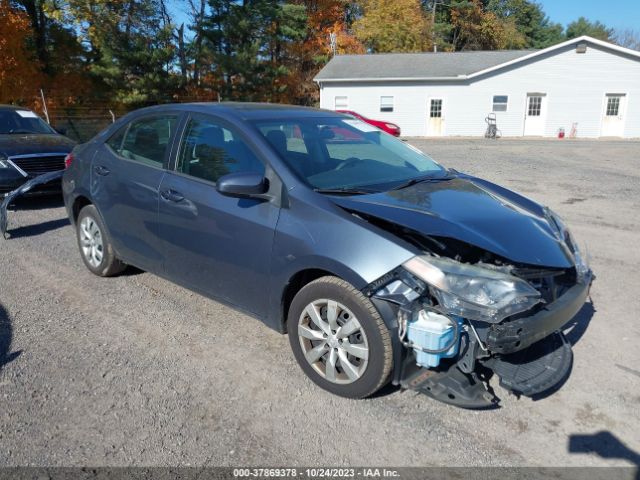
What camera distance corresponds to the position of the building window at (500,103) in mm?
28812

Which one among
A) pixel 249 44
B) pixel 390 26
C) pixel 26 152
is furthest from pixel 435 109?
pixel 26 152

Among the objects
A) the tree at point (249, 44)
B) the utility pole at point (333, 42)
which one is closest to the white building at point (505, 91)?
the tree at point (249, 44)

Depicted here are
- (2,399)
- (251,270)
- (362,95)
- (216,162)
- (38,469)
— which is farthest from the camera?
(362,95)

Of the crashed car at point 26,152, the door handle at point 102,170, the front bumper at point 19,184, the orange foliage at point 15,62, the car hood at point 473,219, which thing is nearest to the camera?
the car hood at point 473,219

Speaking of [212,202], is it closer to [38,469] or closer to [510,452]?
[38,469]

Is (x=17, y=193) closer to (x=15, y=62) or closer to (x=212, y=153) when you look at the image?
(x=212, y=153)

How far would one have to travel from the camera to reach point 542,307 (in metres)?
2.91

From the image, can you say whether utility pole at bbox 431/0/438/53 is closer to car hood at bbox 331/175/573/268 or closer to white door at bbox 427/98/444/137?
white door at bbox 427/98/444/137

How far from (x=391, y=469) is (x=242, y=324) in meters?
1.90

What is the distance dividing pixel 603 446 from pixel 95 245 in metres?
4.44

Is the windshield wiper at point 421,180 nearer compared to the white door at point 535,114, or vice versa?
the windshield wiper at point 421,180

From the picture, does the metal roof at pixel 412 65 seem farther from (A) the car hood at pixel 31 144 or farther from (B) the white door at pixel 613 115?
(A) the car hood at pixel 31 144

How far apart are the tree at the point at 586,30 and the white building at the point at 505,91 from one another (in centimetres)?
3630

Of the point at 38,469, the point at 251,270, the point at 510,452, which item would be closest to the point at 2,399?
the point at 38,469
